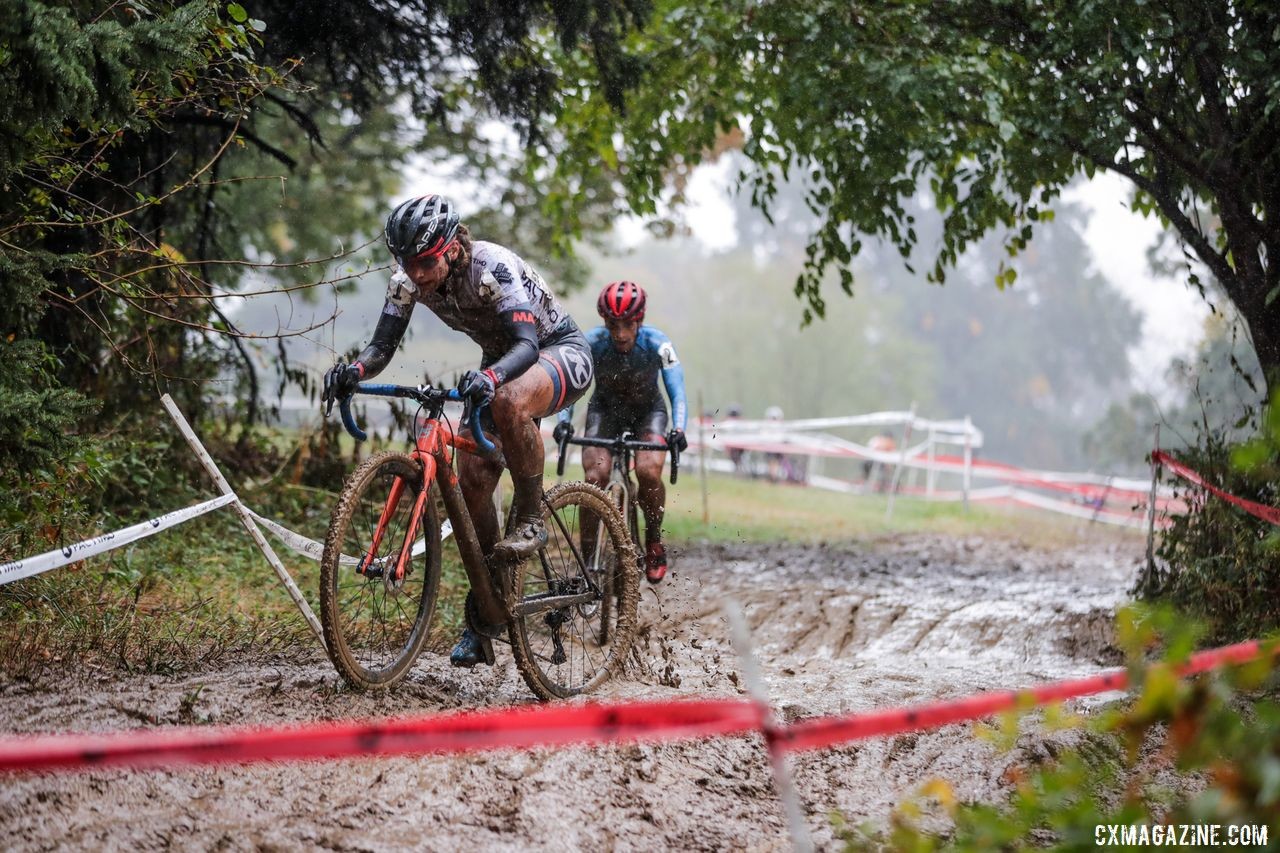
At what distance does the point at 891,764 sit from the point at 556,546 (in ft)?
6.75

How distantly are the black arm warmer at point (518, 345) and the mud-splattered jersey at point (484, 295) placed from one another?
1.6 inches

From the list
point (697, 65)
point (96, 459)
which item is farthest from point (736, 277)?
point (96, 459)

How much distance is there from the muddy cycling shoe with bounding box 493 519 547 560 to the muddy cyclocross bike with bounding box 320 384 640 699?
0.08 metres

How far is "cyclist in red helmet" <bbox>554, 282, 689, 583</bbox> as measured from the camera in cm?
764

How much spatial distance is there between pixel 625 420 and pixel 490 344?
3.00 m

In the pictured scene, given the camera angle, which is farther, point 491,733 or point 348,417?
point 348,417

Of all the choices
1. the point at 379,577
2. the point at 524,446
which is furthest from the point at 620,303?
the point at 379,577

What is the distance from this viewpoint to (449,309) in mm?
5105

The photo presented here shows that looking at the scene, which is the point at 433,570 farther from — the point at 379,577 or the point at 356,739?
the point at 356,739

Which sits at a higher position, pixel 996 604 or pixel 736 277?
pixel 736 277

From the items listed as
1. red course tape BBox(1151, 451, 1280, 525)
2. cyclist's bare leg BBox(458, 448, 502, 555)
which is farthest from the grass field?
cyclist's bare leg BBox(458, 448, 502, 555)

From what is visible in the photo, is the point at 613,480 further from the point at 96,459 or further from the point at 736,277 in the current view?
the point at 736,277

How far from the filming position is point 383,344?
4.83m

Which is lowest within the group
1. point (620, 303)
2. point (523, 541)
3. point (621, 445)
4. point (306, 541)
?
point (306, 541)
